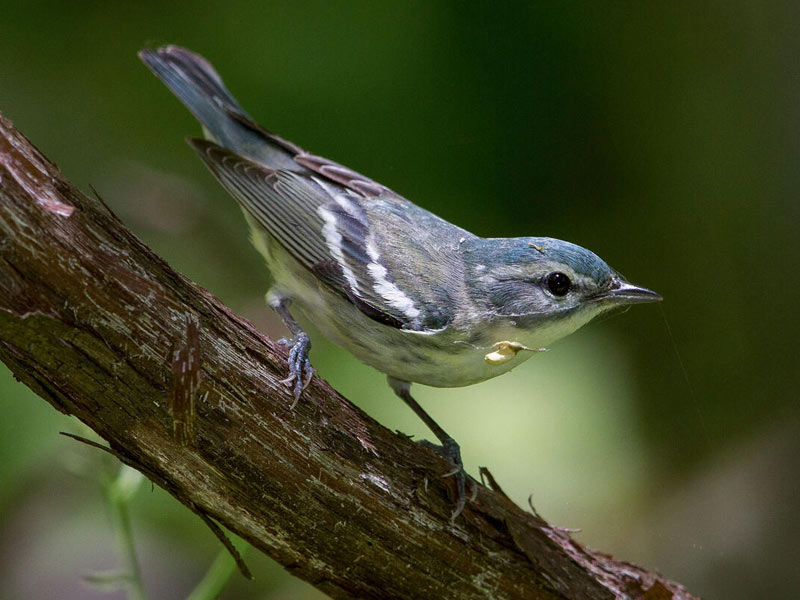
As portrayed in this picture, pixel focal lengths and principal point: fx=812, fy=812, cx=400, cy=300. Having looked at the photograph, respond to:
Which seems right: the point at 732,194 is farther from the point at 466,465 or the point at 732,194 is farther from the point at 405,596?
the point at 405,596

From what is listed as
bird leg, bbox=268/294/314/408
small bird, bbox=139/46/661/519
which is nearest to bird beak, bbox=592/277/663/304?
small bird, bbox=139/46/661/519

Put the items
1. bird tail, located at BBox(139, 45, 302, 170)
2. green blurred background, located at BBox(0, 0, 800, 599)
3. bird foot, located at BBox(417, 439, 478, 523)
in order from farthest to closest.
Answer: green blurred background, located at BBox(0, 0, 800, 599)
bird tail, located at BBox(139, 45, 302, 170)
bird foot, located at BBox(417, 439, 478, 523)

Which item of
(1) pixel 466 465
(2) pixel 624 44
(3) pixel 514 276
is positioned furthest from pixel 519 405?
(2) pixel 624 44

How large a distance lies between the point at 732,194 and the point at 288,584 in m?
3.22

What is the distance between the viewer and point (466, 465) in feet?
10.8

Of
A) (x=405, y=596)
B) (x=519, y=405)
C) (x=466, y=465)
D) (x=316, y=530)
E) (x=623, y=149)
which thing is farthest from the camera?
(x=623, y=149)

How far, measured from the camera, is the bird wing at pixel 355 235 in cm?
248

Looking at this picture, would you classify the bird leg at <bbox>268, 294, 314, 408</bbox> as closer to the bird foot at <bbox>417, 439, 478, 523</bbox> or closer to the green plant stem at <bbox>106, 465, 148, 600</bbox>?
the bird foot at <bbox>417, 439, 478, 523</bbox>

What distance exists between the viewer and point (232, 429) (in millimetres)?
1940

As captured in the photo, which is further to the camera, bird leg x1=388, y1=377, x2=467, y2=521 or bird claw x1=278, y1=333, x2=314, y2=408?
bird leg x1=388, y1=377, x2=467, y2=521

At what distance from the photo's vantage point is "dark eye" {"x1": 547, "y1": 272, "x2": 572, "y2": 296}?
247cm

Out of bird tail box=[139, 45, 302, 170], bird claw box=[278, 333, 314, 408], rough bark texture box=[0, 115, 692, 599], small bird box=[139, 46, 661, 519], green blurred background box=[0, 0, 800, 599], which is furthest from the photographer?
green blurred background box=[0, 0, 800, 599]

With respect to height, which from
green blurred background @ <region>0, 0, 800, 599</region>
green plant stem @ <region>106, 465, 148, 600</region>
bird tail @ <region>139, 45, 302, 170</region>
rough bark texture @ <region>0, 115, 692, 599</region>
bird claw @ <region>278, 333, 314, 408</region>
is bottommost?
green plant stem @ <region>106, 465, 148, 600</region>

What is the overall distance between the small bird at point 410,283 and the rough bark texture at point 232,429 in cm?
14
